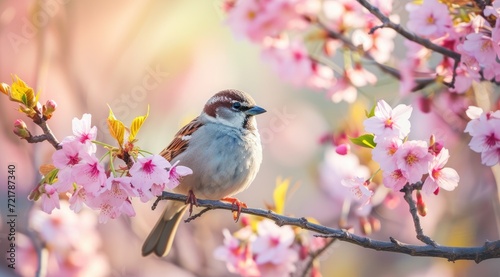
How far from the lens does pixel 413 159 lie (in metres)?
1.74

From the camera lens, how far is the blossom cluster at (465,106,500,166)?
179 centimetres

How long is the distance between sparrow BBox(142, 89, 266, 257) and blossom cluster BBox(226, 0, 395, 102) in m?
0.33

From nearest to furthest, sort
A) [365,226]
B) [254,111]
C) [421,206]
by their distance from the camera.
A: [421,206]
[365,226]
[254,111]

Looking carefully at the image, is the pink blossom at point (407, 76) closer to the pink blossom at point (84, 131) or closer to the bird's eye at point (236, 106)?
the bird's eye at point (236, 106)

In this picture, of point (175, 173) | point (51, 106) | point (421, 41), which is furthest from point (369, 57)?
point (51, 106)

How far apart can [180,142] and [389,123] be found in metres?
1.05

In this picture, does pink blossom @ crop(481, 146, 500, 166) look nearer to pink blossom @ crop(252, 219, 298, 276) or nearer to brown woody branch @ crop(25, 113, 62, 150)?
pink blossom @ crop(252, 219, 298, 276)

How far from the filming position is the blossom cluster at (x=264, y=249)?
2.51 meters

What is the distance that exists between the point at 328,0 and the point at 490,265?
1871 millimetres

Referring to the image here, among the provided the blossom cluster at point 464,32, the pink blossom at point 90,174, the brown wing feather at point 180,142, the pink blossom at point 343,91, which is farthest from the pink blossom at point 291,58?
the pink blossom at point 90,174

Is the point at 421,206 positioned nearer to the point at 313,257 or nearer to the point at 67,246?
the point at 313,257

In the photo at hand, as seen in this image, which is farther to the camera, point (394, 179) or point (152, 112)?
point (152, 112)

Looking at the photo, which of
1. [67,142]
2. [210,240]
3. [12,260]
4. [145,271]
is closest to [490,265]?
[210,240]

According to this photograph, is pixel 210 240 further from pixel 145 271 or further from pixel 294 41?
pixel 294 41
